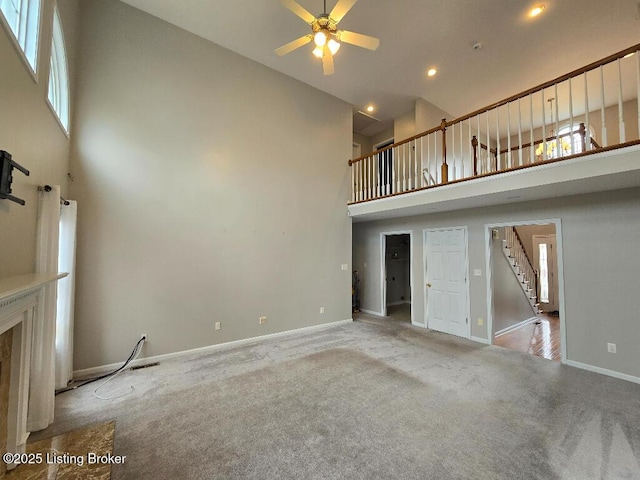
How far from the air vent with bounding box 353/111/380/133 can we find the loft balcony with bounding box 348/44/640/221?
1.58m

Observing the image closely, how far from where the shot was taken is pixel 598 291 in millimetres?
3580

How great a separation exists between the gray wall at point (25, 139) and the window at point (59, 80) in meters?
0.33

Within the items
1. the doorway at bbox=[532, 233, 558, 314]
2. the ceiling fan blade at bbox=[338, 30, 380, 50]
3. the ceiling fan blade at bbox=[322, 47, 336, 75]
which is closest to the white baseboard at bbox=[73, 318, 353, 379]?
the ceiling fan blade at bbox=[322, 47, 336, 75]

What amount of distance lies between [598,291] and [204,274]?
18.7ft

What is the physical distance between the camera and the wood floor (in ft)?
14.2

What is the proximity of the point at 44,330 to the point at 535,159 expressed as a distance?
688 centimetres

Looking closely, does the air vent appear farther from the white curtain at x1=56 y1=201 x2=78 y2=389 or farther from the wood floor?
the white curtain at x1=56 y1=201 x2=78 y2=389

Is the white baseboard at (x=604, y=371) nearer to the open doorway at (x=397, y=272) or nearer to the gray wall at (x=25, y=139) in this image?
the open doorway at (x=397, y=272)

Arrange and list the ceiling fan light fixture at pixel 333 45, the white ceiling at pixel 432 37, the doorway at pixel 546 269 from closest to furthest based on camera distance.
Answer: the ceiling fan light fixture at pixel 333 45 → the white ceiling at pixel 432 37 → the doorway at pixel 546 269

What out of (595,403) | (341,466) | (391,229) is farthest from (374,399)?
(391,229)

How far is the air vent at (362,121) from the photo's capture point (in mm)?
6984

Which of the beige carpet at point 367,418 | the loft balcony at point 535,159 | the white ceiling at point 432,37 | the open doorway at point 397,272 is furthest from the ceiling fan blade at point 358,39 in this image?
the open doorway at point 397,272

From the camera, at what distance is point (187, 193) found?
4.07 meters

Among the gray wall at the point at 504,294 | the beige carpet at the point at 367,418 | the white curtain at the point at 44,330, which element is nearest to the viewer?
the beige carpet at the point at 367,418
